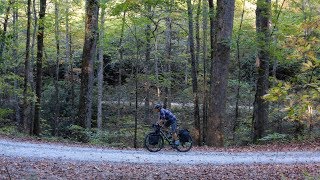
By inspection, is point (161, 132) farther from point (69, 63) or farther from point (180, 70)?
point (180, 70)

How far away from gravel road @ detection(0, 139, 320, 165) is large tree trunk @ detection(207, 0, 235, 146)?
2.70 m

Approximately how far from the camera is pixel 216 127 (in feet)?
50.5

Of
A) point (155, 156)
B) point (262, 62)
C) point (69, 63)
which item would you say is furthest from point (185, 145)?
point (69, 63)

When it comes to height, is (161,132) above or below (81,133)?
above

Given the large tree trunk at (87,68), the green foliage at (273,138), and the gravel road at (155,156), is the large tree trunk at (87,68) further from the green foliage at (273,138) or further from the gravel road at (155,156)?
the green foliage at (273,138)

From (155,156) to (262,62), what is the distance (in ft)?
30.3

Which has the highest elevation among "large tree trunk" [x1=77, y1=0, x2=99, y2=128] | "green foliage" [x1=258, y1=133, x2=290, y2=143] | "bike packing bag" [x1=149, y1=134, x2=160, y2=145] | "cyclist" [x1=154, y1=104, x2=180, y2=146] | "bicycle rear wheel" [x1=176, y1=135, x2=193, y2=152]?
"large tree trunk" [x1=77, y1=0, x2=99, y2=128]

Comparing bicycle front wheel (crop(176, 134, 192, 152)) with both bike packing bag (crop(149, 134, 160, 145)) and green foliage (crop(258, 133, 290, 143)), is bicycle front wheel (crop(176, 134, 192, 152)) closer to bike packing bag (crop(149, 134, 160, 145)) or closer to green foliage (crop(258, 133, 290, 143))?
bike packing bag (crop(149, 134, 160, 145))

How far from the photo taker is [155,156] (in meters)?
11.7

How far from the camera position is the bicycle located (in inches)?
507

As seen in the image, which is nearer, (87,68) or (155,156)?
(155,156)

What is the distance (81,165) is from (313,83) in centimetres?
766

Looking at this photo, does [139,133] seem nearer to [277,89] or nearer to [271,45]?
[271,45]

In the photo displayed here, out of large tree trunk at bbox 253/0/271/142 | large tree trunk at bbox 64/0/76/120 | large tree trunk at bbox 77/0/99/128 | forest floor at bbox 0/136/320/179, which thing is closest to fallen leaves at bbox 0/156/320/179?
forest floor at bbox 0/136/320/179
